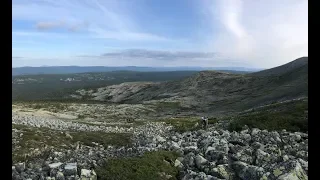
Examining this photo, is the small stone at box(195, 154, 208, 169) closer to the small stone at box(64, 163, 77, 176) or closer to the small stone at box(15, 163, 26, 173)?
the small stone at box(64, 163, 77, 176)

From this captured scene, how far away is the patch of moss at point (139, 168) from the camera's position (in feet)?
38.2

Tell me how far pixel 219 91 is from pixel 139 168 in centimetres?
8636

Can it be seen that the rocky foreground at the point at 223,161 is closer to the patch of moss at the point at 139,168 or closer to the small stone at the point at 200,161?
the small stone at the point at 200,161

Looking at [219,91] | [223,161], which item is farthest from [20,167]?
[219,91]

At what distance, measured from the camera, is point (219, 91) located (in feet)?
317

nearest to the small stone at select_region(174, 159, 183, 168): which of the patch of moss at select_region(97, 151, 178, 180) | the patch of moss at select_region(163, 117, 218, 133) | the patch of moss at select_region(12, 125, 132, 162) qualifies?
the patch of moss at select_region(97, 151, 178, 180)

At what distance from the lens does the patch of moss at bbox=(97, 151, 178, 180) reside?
1165 centimetres

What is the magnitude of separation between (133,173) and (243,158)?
4.54 m

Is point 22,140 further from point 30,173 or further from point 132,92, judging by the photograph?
point 132,92

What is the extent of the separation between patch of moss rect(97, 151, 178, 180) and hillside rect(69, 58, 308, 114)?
49974 mm

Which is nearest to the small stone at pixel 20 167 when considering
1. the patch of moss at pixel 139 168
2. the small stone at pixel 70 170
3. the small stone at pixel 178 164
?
the small stone at pixel 70 170

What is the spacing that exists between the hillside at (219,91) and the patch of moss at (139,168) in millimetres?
49974
